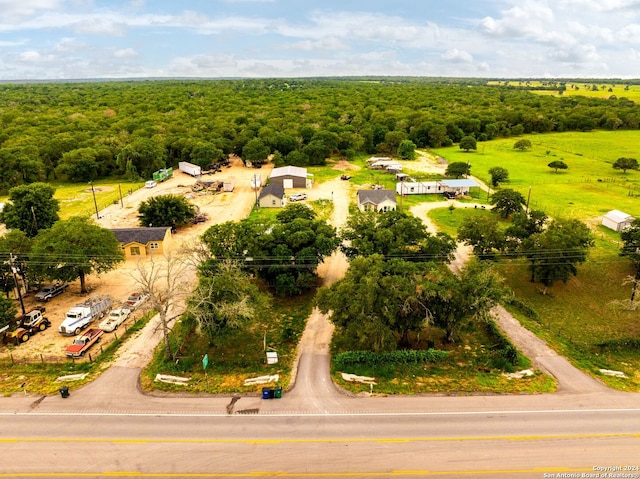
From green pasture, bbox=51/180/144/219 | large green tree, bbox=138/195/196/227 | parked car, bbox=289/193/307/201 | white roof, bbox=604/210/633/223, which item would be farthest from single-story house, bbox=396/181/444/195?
green pasture, bbox=51/180/144/219

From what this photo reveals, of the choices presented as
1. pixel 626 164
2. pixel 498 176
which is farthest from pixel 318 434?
pixel 626 164

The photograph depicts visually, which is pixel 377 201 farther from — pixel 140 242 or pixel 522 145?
pixel 522 145

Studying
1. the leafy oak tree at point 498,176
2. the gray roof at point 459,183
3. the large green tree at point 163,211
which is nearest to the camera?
the large green tree at point 163,211

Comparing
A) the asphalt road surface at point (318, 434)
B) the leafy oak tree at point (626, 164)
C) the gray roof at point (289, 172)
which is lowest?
the asphalt road surface at point (318, 434)

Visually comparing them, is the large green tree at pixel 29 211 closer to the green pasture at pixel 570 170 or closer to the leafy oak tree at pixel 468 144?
the green pasture at pixel 570 170

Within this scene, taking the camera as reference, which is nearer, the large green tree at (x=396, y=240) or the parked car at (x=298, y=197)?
the large green tree at (x=396, y=240)

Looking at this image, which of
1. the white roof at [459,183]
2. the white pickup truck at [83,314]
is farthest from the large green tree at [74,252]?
the white roof at [459,183]
